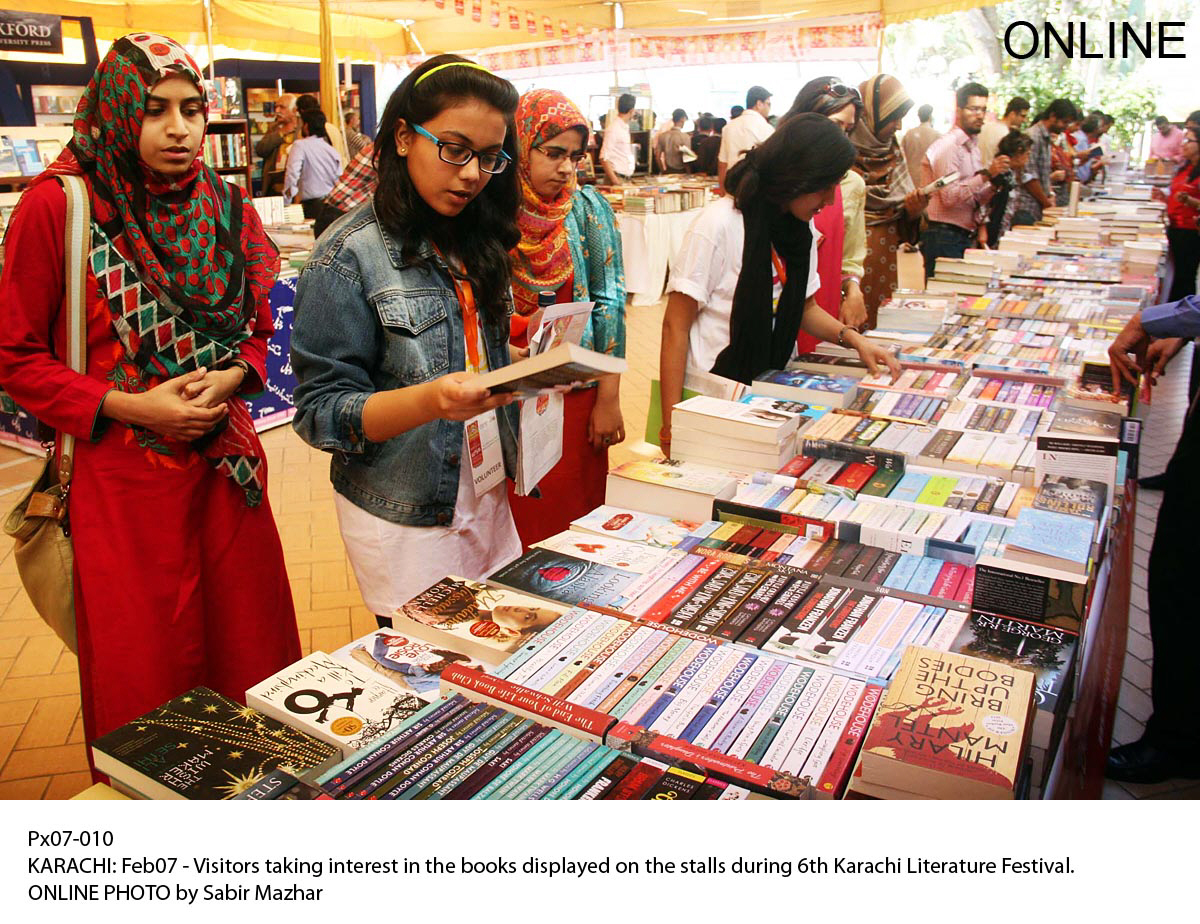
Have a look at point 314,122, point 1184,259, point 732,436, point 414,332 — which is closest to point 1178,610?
point 732,436

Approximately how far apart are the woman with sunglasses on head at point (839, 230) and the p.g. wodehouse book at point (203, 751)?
9.25ft

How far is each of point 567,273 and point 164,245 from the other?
105 cm

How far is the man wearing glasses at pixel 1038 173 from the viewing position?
728cm

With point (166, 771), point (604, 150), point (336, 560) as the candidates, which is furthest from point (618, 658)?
point (604, 150)

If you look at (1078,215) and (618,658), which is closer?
(618,658)

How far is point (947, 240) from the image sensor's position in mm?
5840

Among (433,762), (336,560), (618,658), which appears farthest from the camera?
(336,560)

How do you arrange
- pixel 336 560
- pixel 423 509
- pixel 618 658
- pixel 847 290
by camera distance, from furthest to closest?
1. pixel 847 290
2. pixel 336 560
3. pixel 423 509
4. pixel 618 658

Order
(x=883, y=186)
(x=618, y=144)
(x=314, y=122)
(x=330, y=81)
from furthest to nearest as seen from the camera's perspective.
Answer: (x=618, y=144)
(x=314, y=122)
(x=330, y=81)
(x=883, y=186)

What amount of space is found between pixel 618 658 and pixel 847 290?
3.20 meters

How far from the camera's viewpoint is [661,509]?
1.81m

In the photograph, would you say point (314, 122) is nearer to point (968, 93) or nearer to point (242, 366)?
point (968, 93)

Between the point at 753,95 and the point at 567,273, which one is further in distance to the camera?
the point at 753,95
